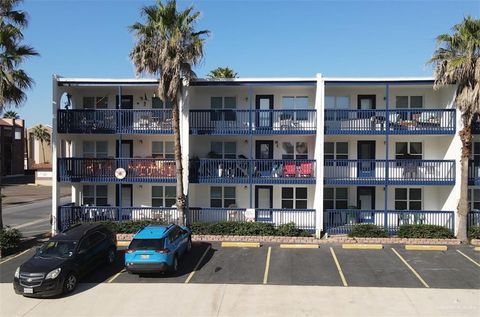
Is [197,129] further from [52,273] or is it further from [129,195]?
[52,273]

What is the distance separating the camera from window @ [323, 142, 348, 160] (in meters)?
24.6

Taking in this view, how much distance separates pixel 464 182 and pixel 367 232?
204 inches

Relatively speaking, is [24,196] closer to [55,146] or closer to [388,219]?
[55,146]

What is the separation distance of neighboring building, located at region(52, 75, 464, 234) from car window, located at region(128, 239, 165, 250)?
6939 mm

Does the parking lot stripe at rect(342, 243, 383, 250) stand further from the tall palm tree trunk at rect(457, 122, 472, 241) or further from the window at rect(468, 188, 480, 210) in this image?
the window at rect(468, 188, 480, 210)

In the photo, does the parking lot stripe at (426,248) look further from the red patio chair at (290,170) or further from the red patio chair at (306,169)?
the red patio chair at (290,170)

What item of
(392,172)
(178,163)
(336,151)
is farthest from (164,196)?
(392,172)

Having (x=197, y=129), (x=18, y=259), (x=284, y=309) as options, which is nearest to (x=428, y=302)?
(x=284, y=309)

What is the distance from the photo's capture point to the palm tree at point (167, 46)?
67.3 feet

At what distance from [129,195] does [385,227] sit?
47.3ft

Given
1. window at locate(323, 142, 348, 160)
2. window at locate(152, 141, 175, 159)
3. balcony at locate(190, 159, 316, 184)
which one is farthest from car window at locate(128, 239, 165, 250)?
window at locate(323, 142, 348, 160)

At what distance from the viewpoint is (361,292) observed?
1450cm

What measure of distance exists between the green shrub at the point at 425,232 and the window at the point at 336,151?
536 cm

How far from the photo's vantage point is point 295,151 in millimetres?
24781
